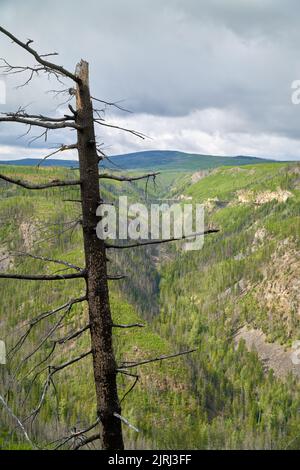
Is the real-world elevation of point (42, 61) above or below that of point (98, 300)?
above

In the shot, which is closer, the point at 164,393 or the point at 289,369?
the point at 164,393

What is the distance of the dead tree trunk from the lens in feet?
33.1

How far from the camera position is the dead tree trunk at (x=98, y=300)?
10078 mm

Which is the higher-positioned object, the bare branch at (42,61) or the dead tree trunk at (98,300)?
the bare branch at (42,61)

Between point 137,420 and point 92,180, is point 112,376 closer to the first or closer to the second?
point 92,180

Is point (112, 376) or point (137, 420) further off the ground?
point (112, 376)

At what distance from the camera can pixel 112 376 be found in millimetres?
10195

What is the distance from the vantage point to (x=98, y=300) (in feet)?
33.4

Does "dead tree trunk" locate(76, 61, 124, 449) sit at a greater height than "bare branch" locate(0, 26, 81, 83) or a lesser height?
lesser
